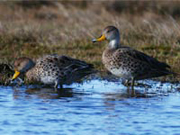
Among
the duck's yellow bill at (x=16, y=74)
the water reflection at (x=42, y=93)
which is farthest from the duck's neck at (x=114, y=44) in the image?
the duck's yellow bill at (x=16, y=74)

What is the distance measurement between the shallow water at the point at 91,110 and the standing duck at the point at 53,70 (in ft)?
0.59

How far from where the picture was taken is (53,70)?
847 cm

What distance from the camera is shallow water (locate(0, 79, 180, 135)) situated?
6.03 metres

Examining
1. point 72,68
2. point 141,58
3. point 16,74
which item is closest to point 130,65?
point 141,58

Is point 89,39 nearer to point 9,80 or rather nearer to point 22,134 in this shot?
point 9,80

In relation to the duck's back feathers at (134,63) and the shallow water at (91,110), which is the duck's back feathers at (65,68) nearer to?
the shallow water at (91,110)

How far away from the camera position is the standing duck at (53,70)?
847 cm

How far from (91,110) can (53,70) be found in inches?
64.5

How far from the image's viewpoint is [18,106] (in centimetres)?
729

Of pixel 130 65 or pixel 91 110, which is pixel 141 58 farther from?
pixel 91 110

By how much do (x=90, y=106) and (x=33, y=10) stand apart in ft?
46.7

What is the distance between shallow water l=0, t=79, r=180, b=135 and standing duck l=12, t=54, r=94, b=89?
18cm

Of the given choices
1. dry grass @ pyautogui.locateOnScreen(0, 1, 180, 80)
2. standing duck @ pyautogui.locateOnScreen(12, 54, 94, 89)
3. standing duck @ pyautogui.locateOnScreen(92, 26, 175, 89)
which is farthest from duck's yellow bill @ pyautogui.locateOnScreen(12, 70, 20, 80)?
dry grass @ pyautogui.locateOnScreen(0, 1, 180, 80)

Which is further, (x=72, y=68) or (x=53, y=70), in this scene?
(x=72, y=68)
